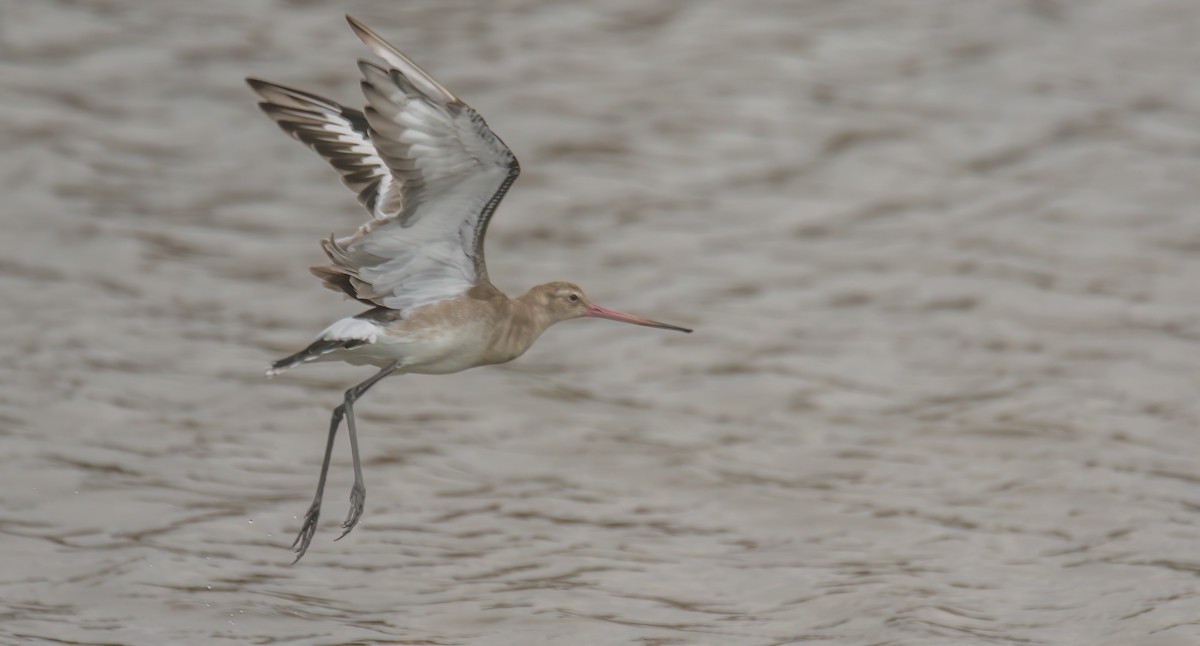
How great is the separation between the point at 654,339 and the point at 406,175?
4973 mm

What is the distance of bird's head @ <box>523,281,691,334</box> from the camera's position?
7.85m

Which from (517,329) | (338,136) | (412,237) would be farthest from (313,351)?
(338,136)

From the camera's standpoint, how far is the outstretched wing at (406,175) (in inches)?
255

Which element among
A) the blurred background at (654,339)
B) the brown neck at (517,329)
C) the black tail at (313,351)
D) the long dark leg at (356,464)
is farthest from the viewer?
the blurred background at (654,339)

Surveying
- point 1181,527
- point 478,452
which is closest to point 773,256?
point 478,452

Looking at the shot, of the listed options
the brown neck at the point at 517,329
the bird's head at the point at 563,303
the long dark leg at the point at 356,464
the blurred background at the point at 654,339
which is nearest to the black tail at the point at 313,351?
the long dark leg at the point at 356,464

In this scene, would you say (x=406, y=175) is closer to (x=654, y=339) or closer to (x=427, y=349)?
(x=427, y=349)

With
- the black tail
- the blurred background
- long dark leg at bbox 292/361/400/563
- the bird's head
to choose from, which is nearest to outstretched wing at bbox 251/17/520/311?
the black tail

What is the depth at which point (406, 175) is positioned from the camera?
6.79 meters

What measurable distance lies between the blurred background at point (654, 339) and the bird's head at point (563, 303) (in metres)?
1.43

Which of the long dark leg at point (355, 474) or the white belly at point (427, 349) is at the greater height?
the white belly at point (427, 349)

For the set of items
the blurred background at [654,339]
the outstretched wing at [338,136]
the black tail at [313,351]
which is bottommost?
the blurred background at [654,339]

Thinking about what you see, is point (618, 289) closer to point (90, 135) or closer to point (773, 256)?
point (773, 256)

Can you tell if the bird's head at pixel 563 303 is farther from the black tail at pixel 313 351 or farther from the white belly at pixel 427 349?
the black tail at pixel 313 351
